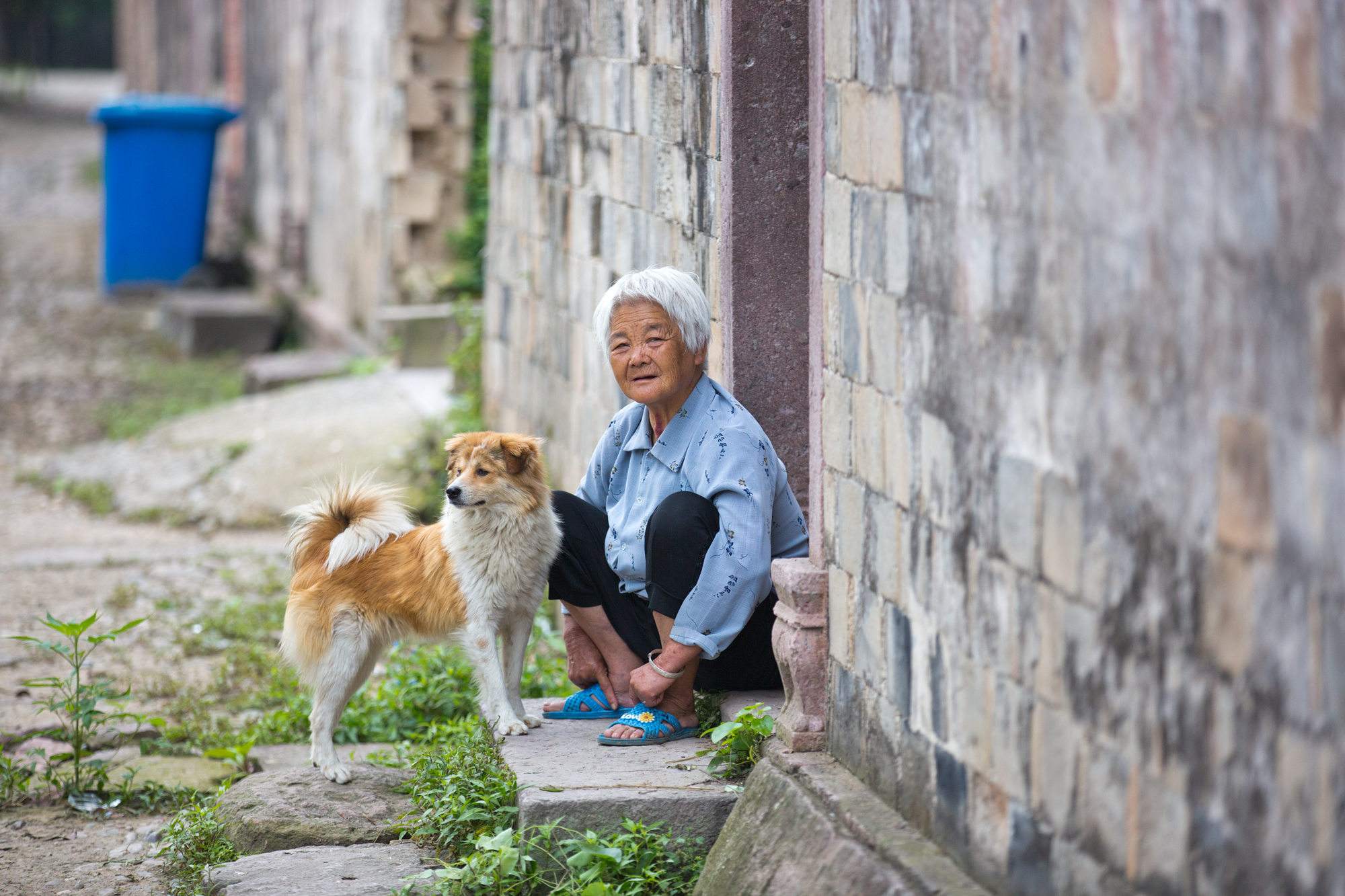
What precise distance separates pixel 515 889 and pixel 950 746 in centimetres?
123

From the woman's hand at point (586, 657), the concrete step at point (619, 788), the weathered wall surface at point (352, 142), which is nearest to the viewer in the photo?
the concrete step at point (619, 788)

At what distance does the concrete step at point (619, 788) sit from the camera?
3.71 meters

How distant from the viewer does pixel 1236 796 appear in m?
2.11

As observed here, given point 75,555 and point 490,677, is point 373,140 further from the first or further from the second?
point 490,677

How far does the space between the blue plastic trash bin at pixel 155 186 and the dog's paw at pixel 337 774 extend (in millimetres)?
11415

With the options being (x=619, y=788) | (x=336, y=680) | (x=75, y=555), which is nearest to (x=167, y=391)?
(x=75, y=555)

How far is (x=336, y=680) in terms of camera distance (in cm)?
458

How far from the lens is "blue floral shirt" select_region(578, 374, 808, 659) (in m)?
3.90

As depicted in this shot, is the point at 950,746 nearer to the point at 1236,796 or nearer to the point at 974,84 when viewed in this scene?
the point at 1236,796

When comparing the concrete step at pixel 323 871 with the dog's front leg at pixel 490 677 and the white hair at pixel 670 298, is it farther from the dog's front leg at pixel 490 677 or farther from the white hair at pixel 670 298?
the white hair at pixel 670 298

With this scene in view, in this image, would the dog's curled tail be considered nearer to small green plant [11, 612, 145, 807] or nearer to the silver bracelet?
small green plant [11, 612, 145, 807]

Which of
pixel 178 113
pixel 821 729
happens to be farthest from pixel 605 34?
pixel 178 113

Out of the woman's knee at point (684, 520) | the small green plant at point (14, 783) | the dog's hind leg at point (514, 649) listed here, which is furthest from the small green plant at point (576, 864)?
the small green plant at point (14, 783)

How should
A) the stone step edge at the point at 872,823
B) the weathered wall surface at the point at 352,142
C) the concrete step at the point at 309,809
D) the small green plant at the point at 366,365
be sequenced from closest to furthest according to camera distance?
the stone step edge at the point at 872,823 < the concrete step at the point at 309,809 < the small green plant at the point at 366,365 < the weathered wall surface at the point at 352,142
